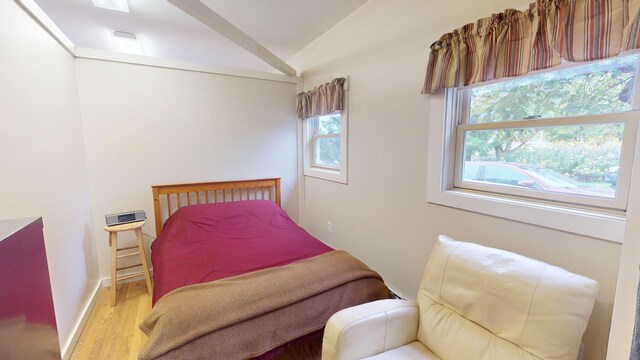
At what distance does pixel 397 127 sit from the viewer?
2.04 m

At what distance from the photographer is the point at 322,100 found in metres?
2.79

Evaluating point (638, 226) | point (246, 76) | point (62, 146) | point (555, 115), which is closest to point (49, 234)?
point (62, 146)

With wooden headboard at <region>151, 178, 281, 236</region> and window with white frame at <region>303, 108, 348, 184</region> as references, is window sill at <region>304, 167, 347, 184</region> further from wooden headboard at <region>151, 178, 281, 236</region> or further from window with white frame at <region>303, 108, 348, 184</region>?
wooden headboard at <region>151, 178, 281, 236</region>

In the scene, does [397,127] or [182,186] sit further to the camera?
[182,186]

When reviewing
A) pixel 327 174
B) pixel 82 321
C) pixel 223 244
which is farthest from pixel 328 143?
pixel 82 321

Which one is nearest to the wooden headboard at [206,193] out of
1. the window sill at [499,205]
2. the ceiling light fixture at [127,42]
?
the ceiling light fixture at [127,42]

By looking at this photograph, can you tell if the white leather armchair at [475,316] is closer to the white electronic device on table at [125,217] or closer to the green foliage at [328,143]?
the green foliage at [328,143]

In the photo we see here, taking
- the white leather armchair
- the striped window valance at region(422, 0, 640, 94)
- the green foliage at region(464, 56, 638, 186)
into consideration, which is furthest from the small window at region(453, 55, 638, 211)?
the white leather armchair

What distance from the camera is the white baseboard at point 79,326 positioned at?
1684 mm

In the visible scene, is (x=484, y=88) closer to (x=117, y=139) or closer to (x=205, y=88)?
(x=205, y=88)

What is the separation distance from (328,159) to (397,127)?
1.25 meters

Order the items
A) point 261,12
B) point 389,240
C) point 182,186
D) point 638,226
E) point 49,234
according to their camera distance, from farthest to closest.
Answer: point 182,186
point 261,12
point 389,240
point 49,234
point 638,226

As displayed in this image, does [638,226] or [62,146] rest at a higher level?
[62,146]

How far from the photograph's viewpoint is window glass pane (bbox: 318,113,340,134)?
296 cm
